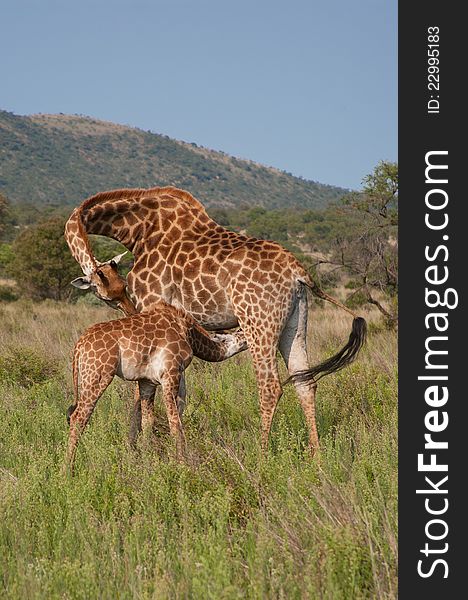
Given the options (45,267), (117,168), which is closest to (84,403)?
(45,267)

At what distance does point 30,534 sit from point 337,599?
1935 mm

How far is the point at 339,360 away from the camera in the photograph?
680 centimetres

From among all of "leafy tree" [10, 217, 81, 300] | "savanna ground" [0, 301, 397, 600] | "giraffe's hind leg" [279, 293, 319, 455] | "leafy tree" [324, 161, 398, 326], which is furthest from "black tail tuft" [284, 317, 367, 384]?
"leafy tree" [10, 217, 81, 300]

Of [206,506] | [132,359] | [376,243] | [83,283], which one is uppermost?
[376,243]

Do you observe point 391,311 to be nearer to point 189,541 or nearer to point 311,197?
point 189,541

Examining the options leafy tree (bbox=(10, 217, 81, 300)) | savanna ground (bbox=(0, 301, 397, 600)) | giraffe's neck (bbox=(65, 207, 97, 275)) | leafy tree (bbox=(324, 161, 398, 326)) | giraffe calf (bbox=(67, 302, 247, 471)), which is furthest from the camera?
leafy tree (bbox=(10, 217, 81, 300))

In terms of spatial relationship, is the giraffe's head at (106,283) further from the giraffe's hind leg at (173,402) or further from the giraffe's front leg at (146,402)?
the giraffe's hind leg at (173,402)

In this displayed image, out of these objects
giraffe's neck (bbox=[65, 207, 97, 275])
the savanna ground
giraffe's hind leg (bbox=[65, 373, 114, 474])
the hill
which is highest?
the hill

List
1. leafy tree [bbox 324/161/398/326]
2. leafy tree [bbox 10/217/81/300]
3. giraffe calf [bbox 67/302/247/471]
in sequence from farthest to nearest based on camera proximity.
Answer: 1. leafy tree [bbox 10/217/81/300]
2. leafy tree [bbox 324/161/398/326]
3. giraffe calf [bbox 67/302/247/471]

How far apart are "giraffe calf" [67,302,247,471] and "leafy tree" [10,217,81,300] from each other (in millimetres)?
20718

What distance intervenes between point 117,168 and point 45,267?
10891 cm

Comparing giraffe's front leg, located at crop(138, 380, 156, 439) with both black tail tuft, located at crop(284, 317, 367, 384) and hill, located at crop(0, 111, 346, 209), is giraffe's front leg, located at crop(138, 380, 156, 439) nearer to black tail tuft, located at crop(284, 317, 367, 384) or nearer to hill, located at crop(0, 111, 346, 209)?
black tail tuft, located at crop(284, 317, 367, 384)

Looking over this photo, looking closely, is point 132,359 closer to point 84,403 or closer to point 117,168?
point 84,403

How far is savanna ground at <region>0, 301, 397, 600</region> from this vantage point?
3.83 m
